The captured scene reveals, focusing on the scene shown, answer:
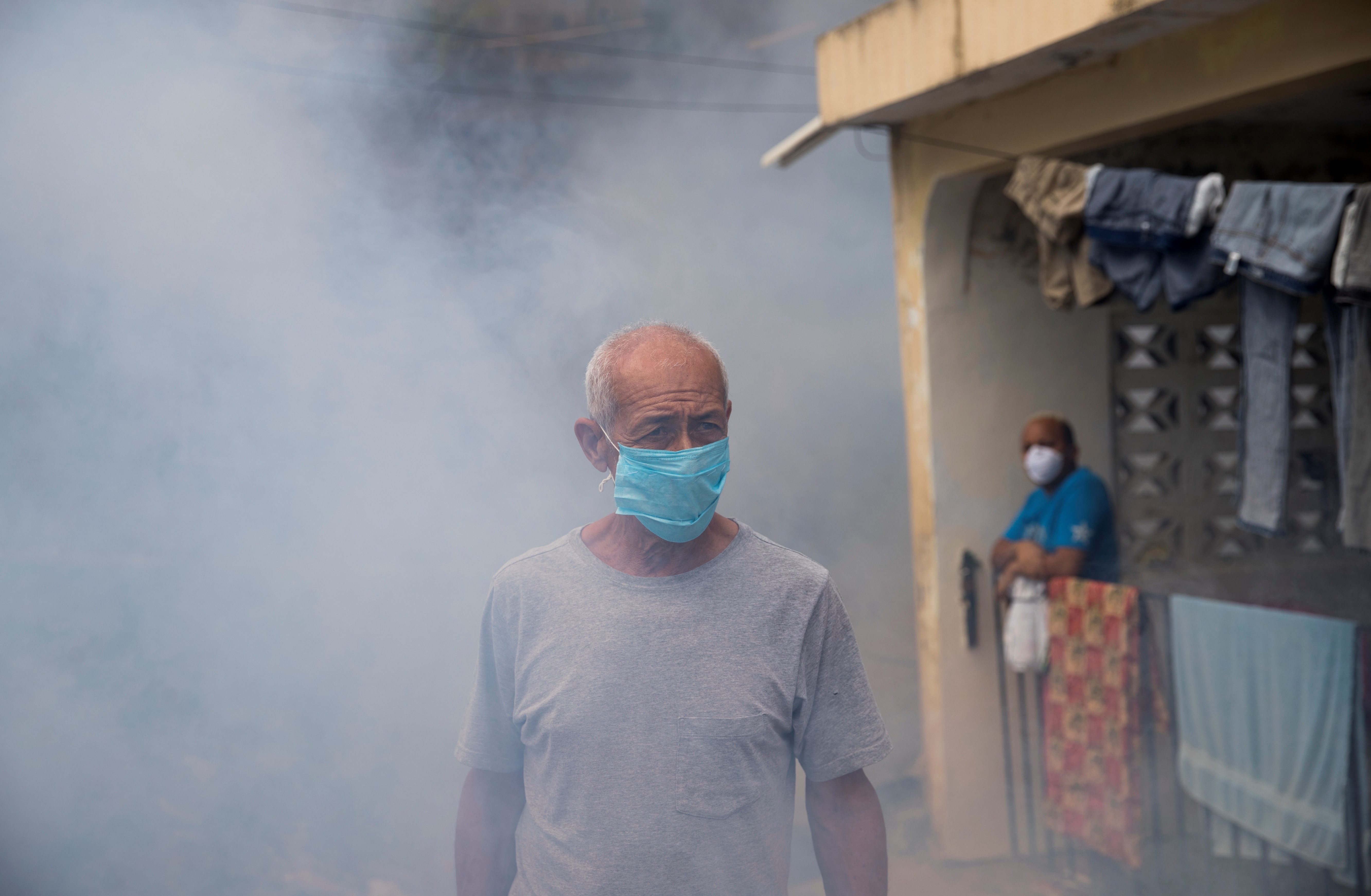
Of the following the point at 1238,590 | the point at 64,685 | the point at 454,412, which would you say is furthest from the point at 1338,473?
the point at 64,685

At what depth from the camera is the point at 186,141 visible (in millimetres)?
2760

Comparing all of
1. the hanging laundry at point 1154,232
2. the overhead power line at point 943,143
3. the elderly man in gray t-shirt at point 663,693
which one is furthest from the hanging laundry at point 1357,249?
the elderly man in gray t-shirt at point 663,693

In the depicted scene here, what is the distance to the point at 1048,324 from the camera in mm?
5043

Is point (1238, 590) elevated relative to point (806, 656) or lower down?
lower down

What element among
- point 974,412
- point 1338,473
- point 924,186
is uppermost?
point 924,186

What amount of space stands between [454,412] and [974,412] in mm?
2907

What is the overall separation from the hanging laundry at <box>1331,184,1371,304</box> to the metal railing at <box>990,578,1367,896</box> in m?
1.32

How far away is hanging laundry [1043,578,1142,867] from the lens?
4125 millimetres

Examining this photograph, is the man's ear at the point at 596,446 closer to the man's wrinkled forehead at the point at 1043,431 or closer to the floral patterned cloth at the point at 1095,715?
the floral patterned cloth at the point at 1095,715

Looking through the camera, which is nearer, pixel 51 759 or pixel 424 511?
pixel 51 759

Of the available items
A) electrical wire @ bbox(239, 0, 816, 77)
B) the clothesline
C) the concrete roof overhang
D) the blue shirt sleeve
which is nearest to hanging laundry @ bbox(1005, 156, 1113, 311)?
the clothesline

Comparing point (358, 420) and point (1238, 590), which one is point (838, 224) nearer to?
point (1238, 590)

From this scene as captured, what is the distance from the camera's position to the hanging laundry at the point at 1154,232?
3.22 m

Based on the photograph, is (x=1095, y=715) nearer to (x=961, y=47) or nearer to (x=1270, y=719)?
(x=1270, y=719)
